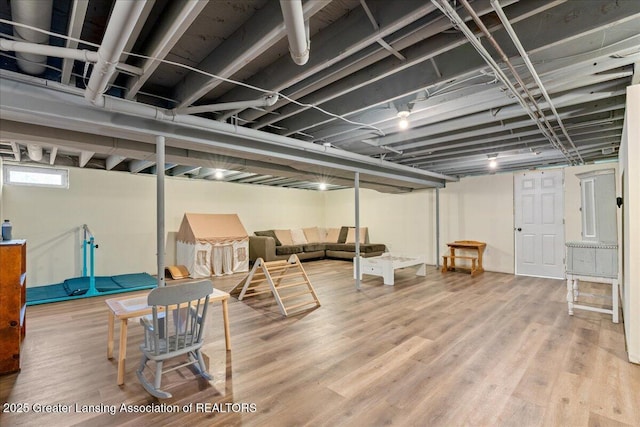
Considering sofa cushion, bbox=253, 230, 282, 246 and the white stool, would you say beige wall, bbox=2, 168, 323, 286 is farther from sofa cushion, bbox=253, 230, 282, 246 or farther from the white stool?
the white stool

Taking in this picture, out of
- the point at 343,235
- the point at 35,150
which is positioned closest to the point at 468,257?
the point at 343,235

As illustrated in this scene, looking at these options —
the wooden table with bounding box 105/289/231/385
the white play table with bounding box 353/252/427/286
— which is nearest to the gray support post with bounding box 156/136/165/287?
the wooden table with bounding box 105/289/231/385

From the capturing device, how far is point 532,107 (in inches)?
127

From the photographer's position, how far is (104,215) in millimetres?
6273

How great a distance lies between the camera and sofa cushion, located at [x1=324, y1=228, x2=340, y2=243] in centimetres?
980

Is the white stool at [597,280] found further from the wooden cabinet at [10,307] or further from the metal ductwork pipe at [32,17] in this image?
the wooden cabinet at [10,307]

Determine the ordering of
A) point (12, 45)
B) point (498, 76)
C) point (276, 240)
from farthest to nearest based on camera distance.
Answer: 1. point (276, 240)
2. point (498, 76)
3. point (12, 45)

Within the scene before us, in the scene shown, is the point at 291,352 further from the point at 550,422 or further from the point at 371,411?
the point at 550,422

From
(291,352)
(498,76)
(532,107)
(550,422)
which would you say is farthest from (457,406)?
(532,107)

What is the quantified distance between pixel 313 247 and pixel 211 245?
3279 millimetres

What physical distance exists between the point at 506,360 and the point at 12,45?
4250 mm

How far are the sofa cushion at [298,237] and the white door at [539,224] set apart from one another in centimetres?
557

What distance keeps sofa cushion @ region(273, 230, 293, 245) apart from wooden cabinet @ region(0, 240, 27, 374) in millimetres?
6304

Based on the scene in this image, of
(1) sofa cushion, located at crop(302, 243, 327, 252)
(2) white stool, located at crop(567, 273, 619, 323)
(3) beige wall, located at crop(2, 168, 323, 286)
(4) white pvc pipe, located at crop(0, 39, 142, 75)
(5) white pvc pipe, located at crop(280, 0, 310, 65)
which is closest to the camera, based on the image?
(5) white pvc pipe, located at crop(280, 0, 310, 65)
